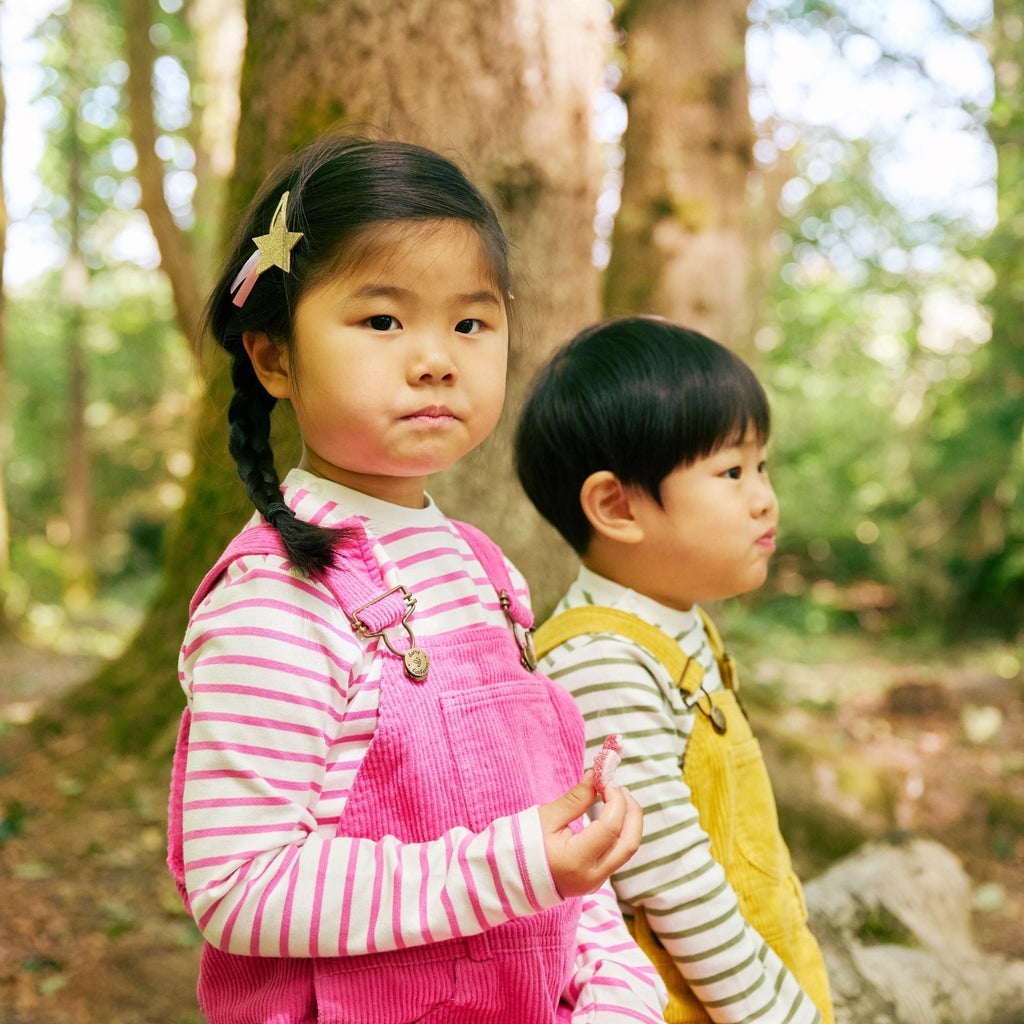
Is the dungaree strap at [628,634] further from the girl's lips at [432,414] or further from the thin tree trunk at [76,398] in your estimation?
the thin tree trunk at [76,398]

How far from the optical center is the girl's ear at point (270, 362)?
4.79 feet

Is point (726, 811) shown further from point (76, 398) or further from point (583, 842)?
point (76, 398)

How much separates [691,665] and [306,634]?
2.69 feet

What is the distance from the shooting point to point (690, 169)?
6.07 metres

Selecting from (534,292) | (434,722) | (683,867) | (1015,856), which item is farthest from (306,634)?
(1015,856)

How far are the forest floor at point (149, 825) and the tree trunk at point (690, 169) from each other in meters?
2.42

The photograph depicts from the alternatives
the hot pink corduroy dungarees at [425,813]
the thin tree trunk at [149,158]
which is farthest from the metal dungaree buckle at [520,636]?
the thin tree trunk at [149,158]

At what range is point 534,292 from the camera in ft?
9.45

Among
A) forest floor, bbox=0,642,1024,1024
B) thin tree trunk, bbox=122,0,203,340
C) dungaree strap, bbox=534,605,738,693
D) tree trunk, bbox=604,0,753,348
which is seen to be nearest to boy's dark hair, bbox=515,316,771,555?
dungaree strap, bbox=534,605,738,693

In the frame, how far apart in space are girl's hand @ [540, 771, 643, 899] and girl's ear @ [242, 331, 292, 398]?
690 mm

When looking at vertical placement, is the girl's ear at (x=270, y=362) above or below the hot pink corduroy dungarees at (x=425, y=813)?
above

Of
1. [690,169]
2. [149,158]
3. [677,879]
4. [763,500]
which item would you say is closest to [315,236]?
[763,500]

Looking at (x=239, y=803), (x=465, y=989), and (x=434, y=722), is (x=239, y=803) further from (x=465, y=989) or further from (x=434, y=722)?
(x=465, y=989)

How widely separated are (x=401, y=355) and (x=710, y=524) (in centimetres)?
74
